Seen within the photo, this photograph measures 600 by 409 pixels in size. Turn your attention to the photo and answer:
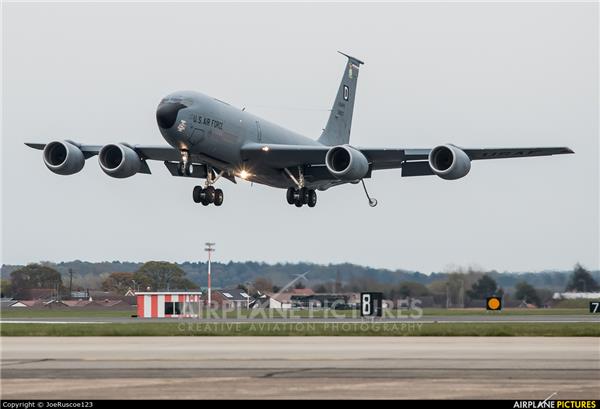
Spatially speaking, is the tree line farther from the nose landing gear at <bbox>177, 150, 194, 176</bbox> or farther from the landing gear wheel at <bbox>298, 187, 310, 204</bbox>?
the nose landing gear at <bbox>177, 150, 194, 176</bbox>

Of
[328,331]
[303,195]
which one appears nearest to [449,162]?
[303,195]

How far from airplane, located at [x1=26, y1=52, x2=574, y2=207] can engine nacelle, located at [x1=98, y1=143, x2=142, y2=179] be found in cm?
5

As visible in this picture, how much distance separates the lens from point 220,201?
52281 millimetres

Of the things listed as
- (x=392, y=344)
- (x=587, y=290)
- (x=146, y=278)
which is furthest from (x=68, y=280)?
(x=392, y=344)

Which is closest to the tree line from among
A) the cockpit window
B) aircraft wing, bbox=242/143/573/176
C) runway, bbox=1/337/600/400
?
aircraft wing, bbox=242/143/573/176

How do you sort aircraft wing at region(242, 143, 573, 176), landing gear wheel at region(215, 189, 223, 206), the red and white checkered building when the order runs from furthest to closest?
the red and white checkered building, landing gear wheel at region(215, 189, 223, 206), aircraft wing at region(242, 143, 573, 176)

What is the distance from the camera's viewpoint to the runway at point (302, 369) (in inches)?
680

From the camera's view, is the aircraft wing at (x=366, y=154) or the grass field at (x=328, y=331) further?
the aircraft wing at (x=366, y=154)

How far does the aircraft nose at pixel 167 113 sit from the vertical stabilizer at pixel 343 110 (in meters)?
19.2

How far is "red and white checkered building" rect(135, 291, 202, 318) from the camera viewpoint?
6706cm

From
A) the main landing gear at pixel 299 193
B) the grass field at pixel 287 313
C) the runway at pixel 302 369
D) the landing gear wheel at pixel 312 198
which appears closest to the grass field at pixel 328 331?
the runway at pixel 302 369

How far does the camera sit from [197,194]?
5191 cm

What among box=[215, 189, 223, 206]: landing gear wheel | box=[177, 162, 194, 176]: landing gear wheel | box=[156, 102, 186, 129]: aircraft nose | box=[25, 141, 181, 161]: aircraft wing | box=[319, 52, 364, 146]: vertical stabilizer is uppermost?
box=[319, 52, 364, 146]: vertical stabilizer

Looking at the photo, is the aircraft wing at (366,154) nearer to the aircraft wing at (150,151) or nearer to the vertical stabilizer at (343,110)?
the aircraft wing at (150,151)
